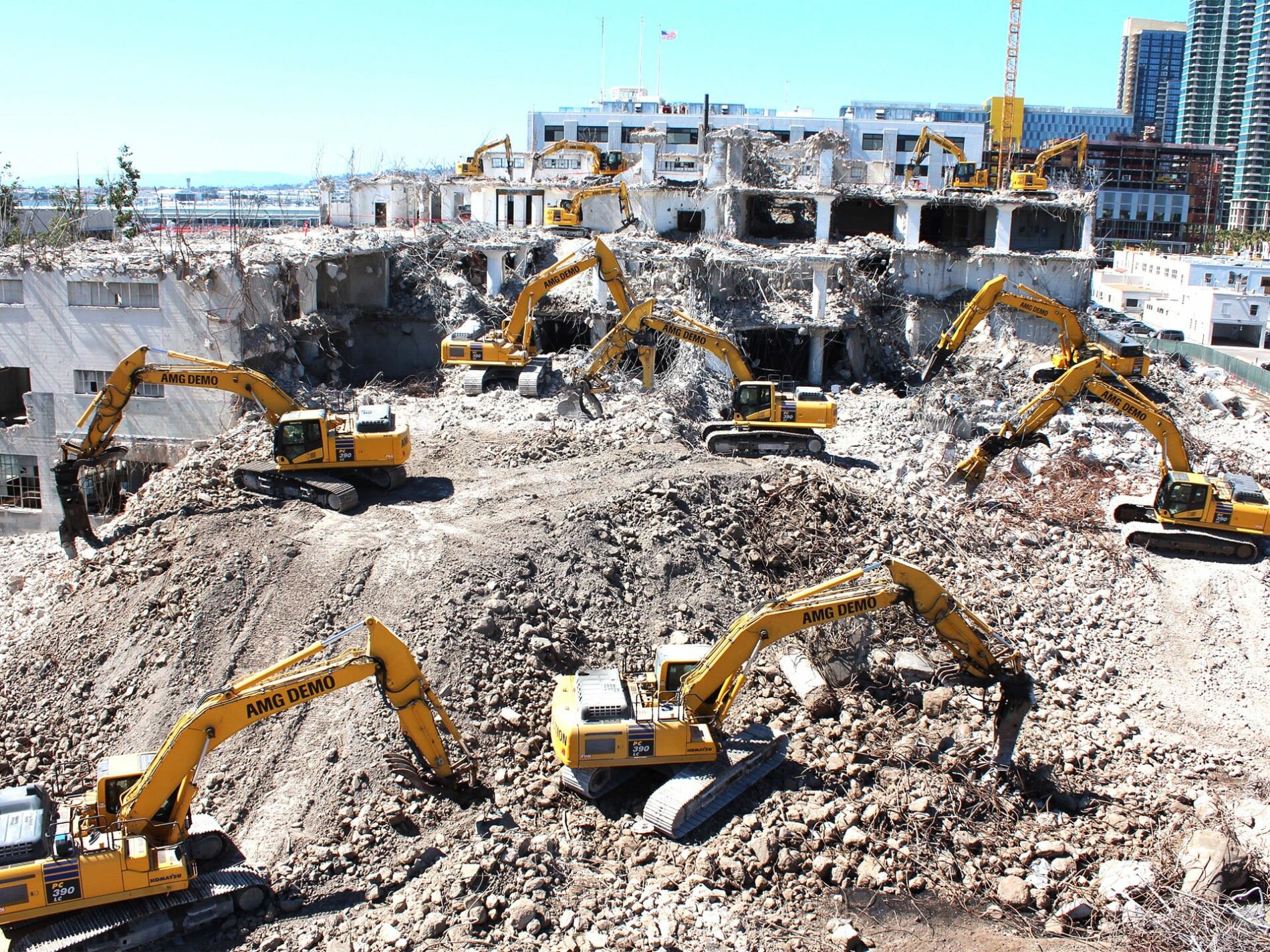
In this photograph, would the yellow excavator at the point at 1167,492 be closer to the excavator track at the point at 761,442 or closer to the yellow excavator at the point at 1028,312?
the yellow excavator at the point at 1028,312

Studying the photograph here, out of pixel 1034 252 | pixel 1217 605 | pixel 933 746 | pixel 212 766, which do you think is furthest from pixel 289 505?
pixel 1034 252

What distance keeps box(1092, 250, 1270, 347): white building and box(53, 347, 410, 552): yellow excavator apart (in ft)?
131

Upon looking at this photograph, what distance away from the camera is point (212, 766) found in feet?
47.8

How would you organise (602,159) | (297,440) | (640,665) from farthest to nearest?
(602,159) → (297,440) → (640,665)

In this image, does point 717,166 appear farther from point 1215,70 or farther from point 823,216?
point 1215,70

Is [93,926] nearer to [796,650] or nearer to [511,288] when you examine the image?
[796,650]

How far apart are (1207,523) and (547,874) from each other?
15375 millimetres

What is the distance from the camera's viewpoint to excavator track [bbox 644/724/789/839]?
13.1 metres

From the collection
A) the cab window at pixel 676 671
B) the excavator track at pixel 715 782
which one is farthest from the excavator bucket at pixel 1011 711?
the cab window at pixel 676 671

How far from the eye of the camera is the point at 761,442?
23828mm

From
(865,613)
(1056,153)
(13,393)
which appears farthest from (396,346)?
(1056,153)

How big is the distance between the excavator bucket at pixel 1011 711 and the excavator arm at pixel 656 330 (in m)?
11.1

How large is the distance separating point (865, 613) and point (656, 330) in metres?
12.2

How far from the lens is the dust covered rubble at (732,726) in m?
12.2
